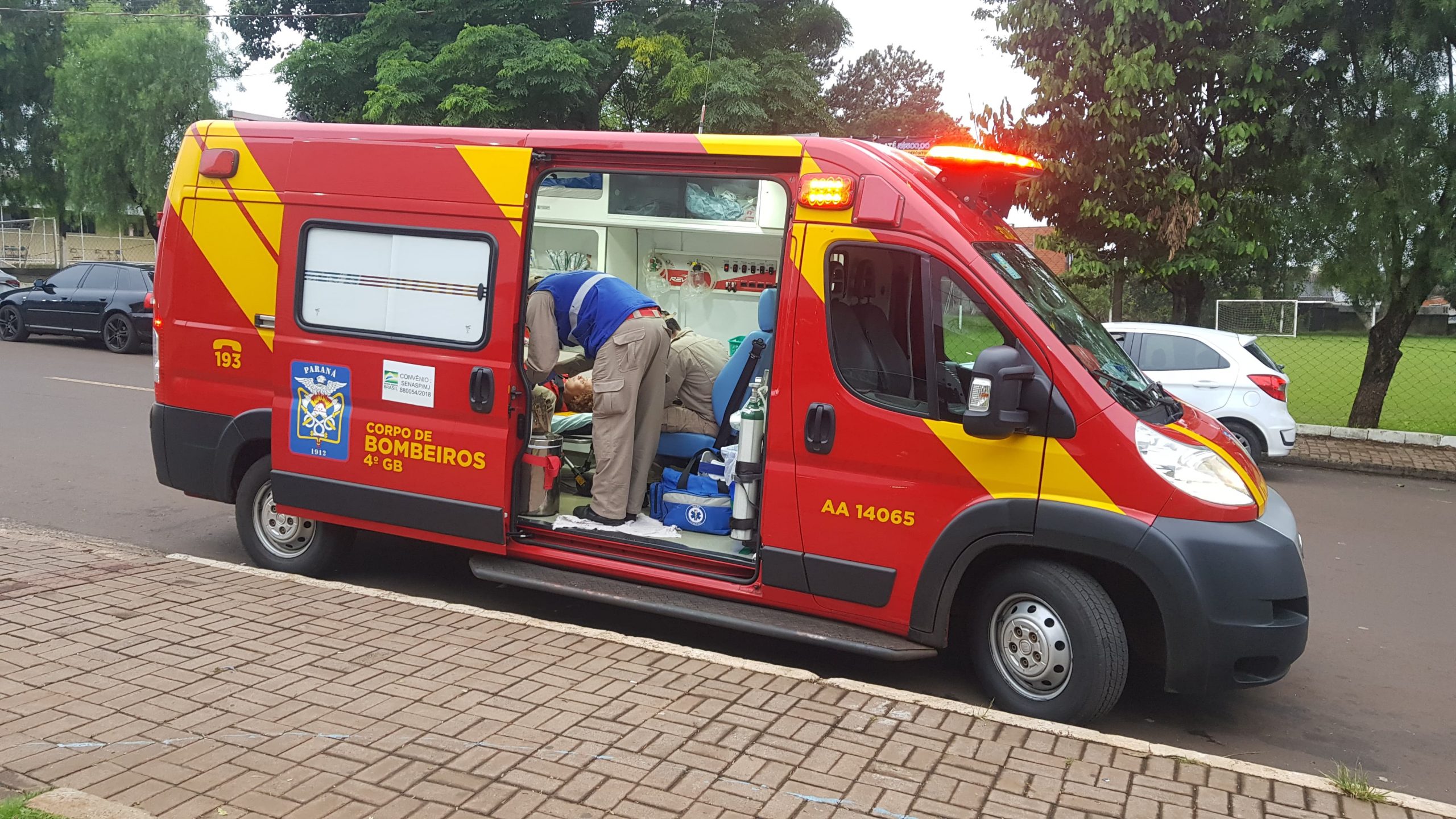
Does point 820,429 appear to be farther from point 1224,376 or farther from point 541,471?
point 1224,376

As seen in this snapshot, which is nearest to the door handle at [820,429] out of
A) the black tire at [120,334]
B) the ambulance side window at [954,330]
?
the ambulance side window at [954,330]

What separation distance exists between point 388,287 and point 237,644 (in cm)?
203

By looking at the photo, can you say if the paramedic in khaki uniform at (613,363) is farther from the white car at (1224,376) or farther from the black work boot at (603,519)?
the white car at (1224,376)

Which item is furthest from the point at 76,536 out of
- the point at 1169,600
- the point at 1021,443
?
the point at 1169,600

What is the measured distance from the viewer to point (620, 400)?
6195 mm

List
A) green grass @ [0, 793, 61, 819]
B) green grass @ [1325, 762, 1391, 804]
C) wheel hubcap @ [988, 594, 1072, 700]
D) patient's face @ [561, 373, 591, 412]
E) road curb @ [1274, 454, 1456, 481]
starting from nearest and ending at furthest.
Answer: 1. green grass @ [0, 793, 61, 819]
2. green grass @ [1325, 762, 1391, 804]
3. wheel hubcap @ [988, 594, 1072, 700]
4. patient's face @ [561, 373, 591, 412]
5. road curb @ [1274, 454, 1456, 481]

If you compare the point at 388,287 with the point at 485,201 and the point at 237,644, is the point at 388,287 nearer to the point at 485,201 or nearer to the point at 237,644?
the point at 485,201

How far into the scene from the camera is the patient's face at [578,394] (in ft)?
27.2

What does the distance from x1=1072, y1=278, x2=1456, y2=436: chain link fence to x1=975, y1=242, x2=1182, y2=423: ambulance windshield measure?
11324mm

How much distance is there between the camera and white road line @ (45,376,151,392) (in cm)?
1480

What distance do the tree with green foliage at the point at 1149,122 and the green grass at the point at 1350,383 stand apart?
3.23 meters

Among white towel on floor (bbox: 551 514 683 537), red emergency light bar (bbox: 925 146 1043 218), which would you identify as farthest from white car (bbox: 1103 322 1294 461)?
white towel on floor (bbox: 551 514 683 537)

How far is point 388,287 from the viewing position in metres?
Result: 6.13

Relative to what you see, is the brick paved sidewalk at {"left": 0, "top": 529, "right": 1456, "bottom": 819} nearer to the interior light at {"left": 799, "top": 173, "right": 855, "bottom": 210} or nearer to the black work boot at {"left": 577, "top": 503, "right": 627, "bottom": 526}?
the black work boot at {"left": 577, "top": 503, "right": 627, "bottom": 526}
